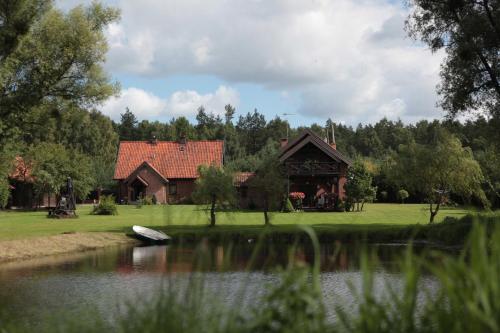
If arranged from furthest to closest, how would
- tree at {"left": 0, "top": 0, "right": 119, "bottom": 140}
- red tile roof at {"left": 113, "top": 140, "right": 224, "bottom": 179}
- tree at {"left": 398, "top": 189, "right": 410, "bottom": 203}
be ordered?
red tile roof at {"left": 113, "top": 140, "right": 224, "bottom": 179}, tree at {"left": 398, "top": 189, "right": 410, "bottom": 203}, tree at {"left": 0, "top": 0, "right": 119, "bottom": 140}

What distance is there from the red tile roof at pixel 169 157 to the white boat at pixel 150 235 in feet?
100

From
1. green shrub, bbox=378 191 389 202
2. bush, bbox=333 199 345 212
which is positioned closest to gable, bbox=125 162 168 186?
bush, bbox=333 199 345 212

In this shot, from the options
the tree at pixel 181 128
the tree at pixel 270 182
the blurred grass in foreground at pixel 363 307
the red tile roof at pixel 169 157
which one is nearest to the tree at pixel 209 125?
the tree at pixel 181 128

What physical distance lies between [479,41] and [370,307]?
72.7ft

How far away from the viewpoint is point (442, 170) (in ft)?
91.8

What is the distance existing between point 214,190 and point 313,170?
17685mm

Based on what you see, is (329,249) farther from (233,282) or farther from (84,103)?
(84,103)

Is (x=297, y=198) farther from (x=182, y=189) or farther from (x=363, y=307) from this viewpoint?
(x=363, y=307)

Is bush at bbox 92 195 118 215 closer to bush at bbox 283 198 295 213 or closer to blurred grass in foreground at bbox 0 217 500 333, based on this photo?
bush at bbox 283 198 295 213

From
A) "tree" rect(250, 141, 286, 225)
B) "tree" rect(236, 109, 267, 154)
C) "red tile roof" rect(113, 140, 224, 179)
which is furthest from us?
"tree" rect(236, 109, 267, 154)

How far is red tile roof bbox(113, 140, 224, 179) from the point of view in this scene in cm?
5786

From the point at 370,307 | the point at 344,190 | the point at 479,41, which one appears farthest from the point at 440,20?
the point at 370,307

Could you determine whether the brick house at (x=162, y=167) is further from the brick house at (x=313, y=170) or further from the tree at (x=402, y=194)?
the tree at (x=402, y=194)

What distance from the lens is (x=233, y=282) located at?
1434 cm
